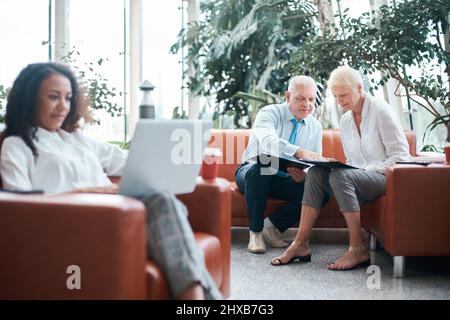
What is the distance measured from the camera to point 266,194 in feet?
12.7

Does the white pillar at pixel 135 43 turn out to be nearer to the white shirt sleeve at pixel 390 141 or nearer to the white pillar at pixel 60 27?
the white pillar at pixel 60 27

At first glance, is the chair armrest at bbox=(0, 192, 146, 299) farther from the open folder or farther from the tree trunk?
the tree trunk

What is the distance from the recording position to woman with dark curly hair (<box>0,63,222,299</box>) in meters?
1.97

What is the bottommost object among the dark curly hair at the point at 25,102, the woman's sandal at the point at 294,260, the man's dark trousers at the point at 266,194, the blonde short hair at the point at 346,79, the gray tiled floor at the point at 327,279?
the gray tiled floor at the point at 327,279

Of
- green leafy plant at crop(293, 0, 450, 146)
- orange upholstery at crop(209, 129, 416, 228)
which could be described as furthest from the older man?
green leafy plant at crop(293, 0, 450, 146)

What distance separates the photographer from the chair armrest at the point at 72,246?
72.9 inches

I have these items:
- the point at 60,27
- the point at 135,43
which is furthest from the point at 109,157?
the point at 135,43

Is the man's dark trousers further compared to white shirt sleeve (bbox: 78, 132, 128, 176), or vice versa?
the man's dark trousers

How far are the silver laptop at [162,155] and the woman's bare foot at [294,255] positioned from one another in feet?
4.48

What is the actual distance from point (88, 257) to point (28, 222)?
0.23 meters

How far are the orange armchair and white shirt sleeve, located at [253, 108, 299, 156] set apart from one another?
1.94 meters

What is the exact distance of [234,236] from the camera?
443cm

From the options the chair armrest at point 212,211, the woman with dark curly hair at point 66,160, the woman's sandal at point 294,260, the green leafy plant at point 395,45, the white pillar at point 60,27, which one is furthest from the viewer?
the white pillar at point 60,27

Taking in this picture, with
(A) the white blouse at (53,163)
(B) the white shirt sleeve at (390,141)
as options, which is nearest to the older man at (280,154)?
(B) the white shirt sleeve at (390,141)
